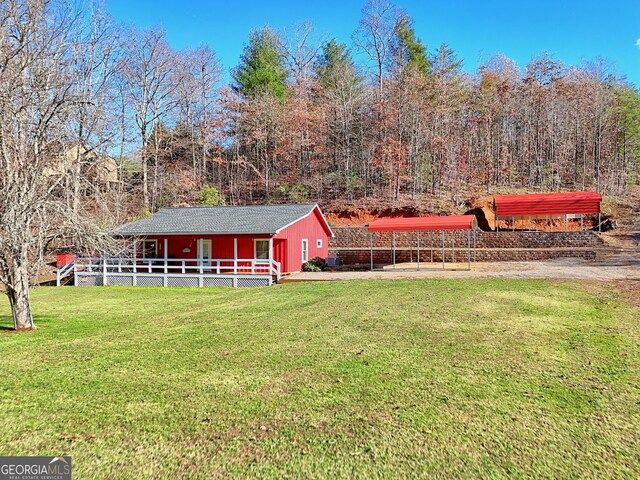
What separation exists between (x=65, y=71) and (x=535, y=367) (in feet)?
30.8

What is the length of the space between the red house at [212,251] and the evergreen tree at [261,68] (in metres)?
18.2

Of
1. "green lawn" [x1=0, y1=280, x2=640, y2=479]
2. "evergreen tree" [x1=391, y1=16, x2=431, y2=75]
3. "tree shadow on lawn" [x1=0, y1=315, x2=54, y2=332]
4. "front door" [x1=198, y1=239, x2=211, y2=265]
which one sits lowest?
"tree shadow on lawn" [x1=0, y1=315, x2=54, y2=332]

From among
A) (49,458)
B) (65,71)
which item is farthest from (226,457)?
(65,71)

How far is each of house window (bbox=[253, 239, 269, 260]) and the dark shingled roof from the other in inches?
34.5

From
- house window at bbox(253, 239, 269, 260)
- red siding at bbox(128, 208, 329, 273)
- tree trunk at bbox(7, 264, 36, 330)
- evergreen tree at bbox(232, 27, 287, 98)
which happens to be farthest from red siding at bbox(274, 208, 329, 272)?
evergreen tree at bbox(232, 27, 287, 98)

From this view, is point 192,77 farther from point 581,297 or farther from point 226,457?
point 226,457

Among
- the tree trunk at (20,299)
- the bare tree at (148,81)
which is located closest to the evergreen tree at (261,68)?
the bare tree at (148,81)

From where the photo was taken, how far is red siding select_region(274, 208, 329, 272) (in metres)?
18.6

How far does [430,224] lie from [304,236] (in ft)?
A: 20.6

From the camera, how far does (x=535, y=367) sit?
4.79 metres

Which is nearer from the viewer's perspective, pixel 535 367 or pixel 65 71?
pixel 535 367

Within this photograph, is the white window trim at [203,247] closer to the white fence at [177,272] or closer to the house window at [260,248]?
the white fence at [177,272]

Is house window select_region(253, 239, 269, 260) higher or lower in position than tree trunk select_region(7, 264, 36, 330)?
higher

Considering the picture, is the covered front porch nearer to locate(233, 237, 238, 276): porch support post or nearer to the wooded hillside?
locate(233, 237, 238, 276): porch support post
